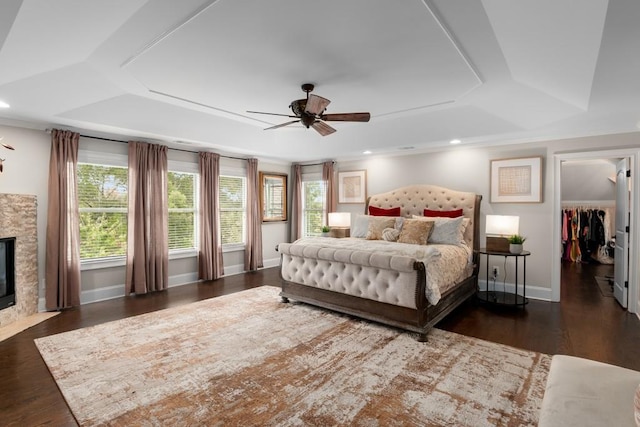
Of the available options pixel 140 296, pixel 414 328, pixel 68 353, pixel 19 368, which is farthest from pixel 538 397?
pixel 140 296

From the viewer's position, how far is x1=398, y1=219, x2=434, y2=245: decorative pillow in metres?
4.68

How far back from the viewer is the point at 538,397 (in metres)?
2.33

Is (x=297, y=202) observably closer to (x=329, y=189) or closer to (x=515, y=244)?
(x=329, y=189)

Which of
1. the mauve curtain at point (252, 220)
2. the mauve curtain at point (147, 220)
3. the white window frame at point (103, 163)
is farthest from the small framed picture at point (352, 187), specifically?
the white window frame at point (103, 163)

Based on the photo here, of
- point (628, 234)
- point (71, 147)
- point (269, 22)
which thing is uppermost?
point (269, 22)

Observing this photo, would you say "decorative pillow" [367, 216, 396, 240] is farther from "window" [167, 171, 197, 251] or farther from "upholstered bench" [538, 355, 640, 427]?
"upholstered bench" [538, 355, 640, 427]

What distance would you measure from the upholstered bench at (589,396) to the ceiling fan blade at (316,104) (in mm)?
2610

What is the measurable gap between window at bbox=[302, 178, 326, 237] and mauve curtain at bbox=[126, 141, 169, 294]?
313 cm

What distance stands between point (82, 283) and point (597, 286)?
26.2 ft

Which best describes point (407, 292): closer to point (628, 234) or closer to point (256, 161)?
point (628, 234)

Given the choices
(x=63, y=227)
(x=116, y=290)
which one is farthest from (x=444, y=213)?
(x=63, y=227)

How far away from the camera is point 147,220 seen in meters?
5.09

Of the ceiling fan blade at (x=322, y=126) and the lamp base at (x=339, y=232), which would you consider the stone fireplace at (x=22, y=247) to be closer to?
the ceiling fan blade at (x=322, y=126)

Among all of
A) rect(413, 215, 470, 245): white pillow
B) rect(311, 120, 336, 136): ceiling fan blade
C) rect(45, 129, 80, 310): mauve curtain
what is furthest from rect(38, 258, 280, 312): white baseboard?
rect(413, 215, 470, 245): white pillow
